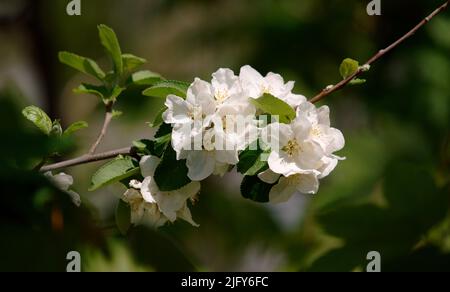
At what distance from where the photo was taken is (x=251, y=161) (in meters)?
0.47

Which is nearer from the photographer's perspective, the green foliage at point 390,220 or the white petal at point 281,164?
the white petal at point 281,164

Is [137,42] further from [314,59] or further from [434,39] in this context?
[434,39]

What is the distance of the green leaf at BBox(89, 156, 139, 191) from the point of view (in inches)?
18.5

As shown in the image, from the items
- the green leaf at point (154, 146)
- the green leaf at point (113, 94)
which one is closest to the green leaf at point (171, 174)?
the green leaf at point (154, 146)

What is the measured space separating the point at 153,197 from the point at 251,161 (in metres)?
0.07

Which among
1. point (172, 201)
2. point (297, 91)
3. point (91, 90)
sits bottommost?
point (172, 201)

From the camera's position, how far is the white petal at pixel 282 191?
481 mm

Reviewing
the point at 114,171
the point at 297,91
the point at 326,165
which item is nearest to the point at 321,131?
the point at 326,165

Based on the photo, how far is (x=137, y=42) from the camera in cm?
220

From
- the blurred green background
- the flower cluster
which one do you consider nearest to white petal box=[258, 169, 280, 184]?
the flower cluster

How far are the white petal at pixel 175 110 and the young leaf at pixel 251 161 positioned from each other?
0.04m

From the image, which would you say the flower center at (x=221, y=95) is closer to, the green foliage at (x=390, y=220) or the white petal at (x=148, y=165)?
the white petal at (x=148, y=165)

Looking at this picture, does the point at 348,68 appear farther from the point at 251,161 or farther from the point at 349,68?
the point at 251,161

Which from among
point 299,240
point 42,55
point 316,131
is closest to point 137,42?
point 42,55
